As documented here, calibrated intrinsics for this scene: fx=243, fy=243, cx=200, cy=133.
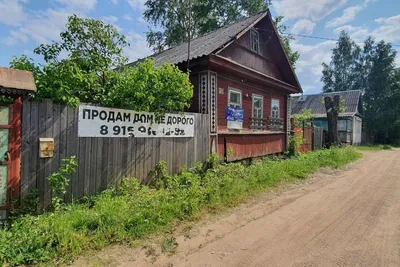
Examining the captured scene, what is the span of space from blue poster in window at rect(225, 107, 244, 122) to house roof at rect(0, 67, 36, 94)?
6.47 m

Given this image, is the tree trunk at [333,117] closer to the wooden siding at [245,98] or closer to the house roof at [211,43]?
the wooden siding at [245,98]

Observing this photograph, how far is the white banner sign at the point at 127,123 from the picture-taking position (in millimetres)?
4711

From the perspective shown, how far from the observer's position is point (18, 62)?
5.08 meters

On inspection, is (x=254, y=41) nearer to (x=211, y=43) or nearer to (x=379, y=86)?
(x=211, y=43)

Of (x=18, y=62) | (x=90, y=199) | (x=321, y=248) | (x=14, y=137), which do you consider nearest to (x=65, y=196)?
(x=90, y=199)

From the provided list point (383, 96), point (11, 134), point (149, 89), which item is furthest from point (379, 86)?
point (11, 134)

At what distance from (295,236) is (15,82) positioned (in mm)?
4845

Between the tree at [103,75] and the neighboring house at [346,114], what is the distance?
22509 millimetres

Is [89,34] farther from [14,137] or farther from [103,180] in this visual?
[103,180]

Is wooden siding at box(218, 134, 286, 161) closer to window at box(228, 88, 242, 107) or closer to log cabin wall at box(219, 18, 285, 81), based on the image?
window at box(228, 88, 242, 107)

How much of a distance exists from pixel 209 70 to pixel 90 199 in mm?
5420

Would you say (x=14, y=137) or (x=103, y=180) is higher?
(x=14, y=137)

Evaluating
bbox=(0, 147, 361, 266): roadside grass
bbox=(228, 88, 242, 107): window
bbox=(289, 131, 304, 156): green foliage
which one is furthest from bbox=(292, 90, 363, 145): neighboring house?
bbox=(0, 147, 361, 266): roadside grass

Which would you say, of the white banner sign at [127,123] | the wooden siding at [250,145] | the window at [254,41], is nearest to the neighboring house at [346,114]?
the wooden siding at [250,145]
